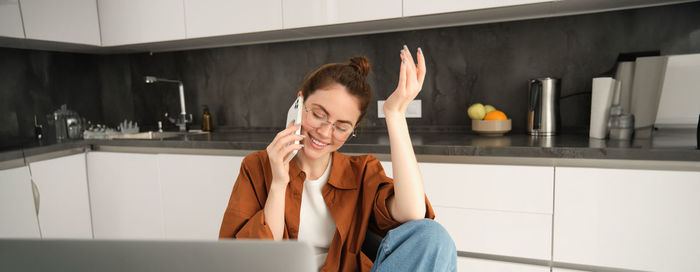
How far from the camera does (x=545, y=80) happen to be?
67.4 inches

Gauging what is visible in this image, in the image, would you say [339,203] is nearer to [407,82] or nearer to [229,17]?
[407,82]

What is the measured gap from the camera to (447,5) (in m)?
1.64

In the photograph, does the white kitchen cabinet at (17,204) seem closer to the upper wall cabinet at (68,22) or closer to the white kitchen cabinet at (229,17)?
the white kitchen cabinet at (229,17)

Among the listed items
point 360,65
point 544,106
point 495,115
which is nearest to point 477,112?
point 495,115

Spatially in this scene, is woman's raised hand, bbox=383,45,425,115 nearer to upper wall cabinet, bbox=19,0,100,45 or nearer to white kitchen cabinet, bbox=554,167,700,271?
white kitchen cabinet, bbox=554,167,700,271

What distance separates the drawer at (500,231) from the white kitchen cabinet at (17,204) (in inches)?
51.0

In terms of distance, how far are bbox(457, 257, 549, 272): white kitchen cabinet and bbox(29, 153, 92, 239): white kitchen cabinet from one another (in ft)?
6.21

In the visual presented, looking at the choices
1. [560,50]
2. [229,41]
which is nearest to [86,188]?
[229,41]

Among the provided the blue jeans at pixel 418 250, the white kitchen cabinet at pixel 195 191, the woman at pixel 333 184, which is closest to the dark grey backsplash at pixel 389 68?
→ the white kitchen cabinet at pixel 195 191

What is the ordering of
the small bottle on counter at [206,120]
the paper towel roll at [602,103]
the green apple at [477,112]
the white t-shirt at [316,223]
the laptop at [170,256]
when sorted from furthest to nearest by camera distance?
the small bottle on counter at [206,120] → the green apple at [477,112] → the paper towel roll at [602,103] → the white t-shirt at [316,223] → the laptop at [170,256]

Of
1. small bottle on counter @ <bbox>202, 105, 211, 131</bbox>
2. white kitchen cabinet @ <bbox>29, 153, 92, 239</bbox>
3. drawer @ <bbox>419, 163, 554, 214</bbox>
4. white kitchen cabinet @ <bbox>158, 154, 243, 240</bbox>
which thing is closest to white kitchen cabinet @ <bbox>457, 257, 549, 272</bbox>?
drawer @ <bbox>419, 163, 554, 214</bbox>

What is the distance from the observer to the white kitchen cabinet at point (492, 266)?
1.40 m

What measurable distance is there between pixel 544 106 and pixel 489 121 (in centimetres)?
25

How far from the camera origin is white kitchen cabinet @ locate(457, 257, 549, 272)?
140cm
